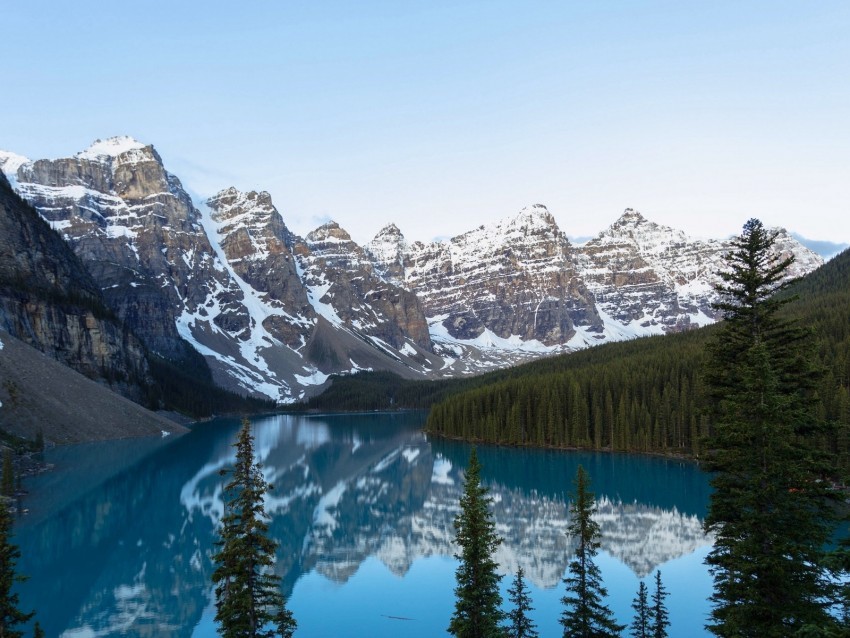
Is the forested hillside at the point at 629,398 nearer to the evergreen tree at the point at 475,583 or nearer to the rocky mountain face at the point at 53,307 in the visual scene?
the evergreen tree at the point at 475,583

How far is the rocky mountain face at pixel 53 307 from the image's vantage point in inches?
4934

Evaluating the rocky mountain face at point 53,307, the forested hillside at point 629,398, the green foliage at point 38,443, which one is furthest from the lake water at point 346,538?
the rocky mountain face at point 53,307

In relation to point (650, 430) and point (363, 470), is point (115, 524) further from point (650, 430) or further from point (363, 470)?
point (650, 430)

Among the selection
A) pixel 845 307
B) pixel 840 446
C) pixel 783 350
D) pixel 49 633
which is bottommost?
pixel 49 633

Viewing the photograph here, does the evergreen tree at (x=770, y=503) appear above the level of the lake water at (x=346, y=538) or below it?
above

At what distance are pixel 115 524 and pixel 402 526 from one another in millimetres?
23341

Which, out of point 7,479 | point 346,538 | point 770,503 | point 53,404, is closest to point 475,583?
point 770,503

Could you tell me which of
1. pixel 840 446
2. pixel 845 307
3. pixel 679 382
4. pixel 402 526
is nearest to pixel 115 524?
pixel 402 526

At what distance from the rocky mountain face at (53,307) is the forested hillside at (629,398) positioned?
77.0 meters

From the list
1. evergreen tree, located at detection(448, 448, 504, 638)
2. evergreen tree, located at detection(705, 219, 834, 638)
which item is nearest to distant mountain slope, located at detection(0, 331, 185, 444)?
evergreen tree, located at detection(448, 448, 504, 638)

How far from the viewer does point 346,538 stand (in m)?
48.6

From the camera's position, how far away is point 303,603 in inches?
1307

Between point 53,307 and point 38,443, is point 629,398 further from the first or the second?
point 53,307

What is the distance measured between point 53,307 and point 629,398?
11332 centimetres
